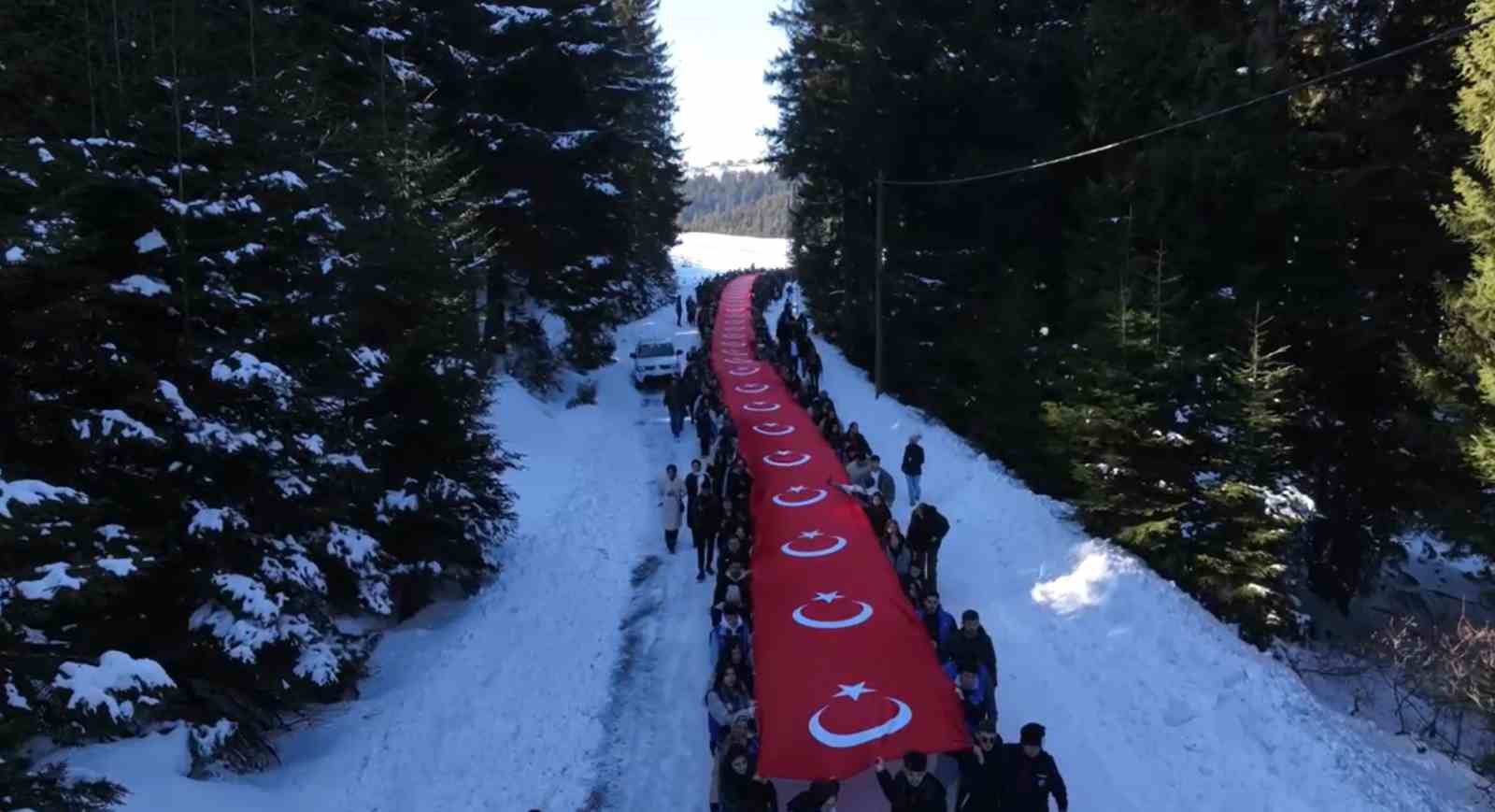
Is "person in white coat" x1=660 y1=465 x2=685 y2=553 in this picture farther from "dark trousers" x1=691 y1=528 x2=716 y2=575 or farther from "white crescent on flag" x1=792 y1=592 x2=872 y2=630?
"white crescent on flag" x1=792 y1=592 x2=872 y2=630

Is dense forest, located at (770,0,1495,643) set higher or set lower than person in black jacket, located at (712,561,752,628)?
higher

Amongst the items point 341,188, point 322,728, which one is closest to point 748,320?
point 341,188

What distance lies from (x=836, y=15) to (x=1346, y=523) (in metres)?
21.4

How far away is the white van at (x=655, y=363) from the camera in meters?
32.0

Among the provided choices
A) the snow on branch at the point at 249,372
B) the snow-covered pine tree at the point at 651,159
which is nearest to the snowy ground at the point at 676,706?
the snow on branch at the point at 249,372

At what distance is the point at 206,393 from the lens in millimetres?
9188

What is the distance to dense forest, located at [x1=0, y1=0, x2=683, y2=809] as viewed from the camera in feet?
21.7

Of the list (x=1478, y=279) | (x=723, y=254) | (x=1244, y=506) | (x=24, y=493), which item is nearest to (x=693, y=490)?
(x=1244, y=506)

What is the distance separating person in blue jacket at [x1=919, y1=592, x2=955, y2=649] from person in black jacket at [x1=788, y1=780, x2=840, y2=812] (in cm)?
333

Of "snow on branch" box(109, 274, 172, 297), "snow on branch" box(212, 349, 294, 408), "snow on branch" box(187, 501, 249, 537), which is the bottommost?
"snow on branch" box(187, 501, 249, 537)

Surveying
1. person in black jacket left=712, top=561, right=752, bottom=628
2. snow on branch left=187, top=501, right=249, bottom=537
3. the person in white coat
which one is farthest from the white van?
snow on branch left=187, top=501, right=249, bottom=537

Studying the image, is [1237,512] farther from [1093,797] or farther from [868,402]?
[868,402]

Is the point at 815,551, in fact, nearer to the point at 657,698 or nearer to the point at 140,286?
the point at 657,698

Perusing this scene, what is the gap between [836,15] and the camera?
29.6 metres
